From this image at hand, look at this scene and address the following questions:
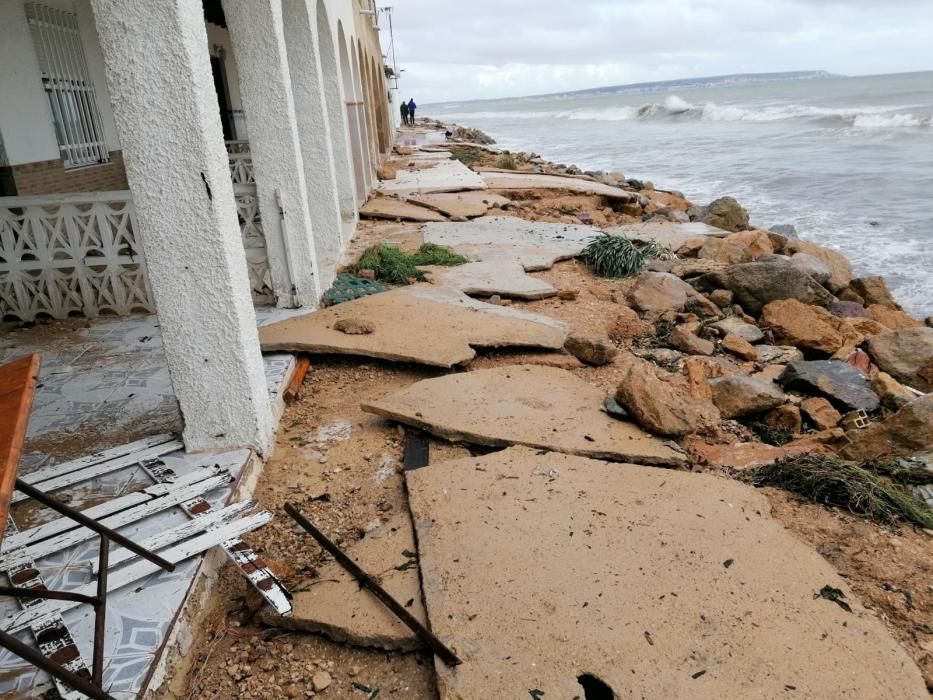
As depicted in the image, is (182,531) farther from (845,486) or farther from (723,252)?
(723,252)

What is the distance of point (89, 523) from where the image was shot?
2.12m

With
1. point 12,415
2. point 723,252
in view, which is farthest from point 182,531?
point 723,252

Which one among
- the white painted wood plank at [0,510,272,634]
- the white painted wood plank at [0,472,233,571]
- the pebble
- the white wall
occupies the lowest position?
the pebble

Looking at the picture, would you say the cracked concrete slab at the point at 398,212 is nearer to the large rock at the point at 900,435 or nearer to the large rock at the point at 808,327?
the large rock at the point at 808,327

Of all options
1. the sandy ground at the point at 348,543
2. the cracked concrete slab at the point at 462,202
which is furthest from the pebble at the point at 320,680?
the cracked concrete slab at the point at 462,202

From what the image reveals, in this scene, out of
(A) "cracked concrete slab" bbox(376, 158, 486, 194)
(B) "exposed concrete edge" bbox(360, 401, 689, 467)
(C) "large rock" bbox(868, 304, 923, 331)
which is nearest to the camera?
(B) "exposed concrete edge" bbox(360, 401, 689, 467)

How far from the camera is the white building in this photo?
274cm

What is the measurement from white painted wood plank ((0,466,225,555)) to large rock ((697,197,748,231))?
30.7 feet

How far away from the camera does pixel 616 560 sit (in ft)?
8.14

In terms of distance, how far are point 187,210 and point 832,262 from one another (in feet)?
25.3

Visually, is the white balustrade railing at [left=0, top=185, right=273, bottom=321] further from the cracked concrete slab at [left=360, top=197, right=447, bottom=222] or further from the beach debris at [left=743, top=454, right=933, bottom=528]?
the cracked concrete slab at [left=360, top=197, right=447, bottom=222]

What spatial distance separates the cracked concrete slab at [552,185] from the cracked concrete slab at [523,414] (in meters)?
8.87

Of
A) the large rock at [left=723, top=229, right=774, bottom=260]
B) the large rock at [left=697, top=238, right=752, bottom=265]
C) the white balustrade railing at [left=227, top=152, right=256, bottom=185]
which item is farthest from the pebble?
the large rock at [left=723, top=229, right=774, bottom=260]

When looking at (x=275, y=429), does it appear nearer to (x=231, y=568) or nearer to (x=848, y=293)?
(x=231, y=568)
